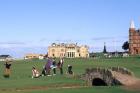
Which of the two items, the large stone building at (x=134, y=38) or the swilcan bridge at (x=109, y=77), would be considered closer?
the swilcan bridge at (x=109, y=77)

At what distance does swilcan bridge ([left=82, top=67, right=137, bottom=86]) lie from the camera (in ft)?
107

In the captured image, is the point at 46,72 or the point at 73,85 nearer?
the point at 73,85

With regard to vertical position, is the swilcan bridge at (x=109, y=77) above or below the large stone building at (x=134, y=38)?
below

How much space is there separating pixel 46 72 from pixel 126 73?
9530 mm

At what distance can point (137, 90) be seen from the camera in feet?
96.4

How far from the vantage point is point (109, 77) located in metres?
33.6

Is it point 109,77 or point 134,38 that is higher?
point 134,38

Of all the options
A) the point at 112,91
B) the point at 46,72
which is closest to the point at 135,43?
the point at 46,72

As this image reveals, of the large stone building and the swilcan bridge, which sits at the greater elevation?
the large stone building

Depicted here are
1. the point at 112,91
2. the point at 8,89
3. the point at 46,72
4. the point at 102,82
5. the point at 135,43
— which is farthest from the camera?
the point at 135,43

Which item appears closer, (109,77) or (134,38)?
(109,77)

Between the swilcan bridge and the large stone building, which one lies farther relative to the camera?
the large stone building

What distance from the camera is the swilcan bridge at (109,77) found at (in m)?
32.7

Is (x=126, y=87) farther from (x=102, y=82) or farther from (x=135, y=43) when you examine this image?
(x=135, y=43)
